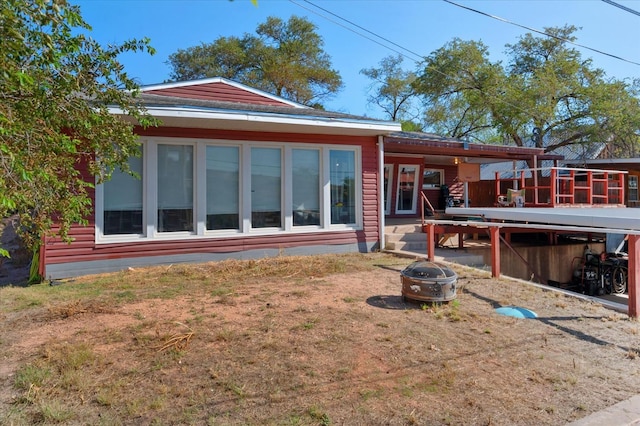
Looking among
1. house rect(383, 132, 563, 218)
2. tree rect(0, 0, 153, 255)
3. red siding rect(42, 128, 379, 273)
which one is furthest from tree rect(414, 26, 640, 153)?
tree rect(0, 0, 153, 255)

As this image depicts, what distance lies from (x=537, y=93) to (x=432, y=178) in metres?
10.1

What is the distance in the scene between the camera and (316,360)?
3.49 m

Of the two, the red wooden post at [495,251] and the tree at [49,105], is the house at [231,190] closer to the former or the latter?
the tree at [49,105]

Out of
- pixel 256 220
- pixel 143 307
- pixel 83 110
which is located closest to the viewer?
pixel 83 110

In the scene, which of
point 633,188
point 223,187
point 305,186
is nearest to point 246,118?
point 223,187

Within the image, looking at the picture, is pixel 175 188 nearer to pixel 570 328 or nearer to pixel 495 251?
pixel 495 251

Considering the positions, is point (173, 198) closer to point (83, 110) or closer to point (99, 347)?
point (83, 110)

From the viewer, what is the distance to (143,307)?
5.01 m

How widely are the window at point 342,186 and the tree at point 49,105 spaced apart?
5085 mm

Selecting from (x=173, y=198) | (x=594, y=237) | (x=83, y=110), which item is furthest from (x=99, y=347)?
(x=594, y=237)

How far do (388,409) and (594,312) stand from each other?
12.4 ft

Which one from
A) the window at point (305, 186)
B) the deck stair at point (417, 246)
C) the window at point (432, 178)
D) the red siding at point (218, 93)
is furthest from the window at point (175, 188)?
the window at point (432, 178)

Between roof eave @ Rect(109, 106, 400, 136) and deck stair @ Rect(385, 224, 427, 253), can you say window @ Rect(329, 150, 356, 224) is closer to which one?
roof eave @ Rect(109, 106, 400, 136)

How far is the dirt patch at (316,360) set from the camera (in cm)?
280
